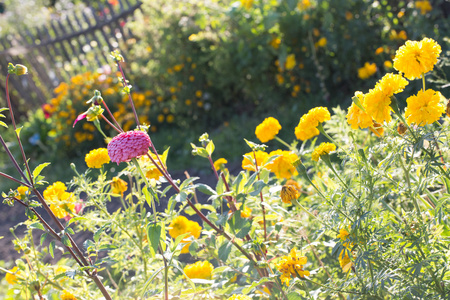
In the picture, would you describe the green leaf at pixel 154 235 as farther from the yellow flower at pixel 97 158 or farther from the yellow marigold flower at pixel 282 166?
the yellow marigold flower at pixel 282 166

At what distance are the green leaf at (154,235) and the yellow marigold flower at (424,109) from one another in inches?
26.0

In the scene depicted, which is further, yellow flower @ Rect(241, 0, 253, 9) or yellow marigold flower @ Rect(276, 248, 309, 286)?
yellow flower @ Rect(241, 0, 253, 9)

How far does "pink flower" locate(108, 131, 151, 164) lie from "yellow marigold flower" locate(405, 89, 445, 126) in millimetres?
616

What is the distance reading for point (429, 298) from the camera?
106 cm

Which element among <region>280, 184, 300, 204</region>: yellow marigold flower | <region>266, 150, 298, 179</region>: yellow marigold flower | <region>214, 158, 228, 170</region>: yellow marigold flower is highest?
<region>214, 158, 228, 170</region>: yellow marigold flower

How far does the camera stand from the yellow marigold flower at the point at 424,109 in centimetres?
102

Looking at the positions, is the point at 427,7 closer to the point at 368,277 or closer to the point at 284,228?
the point at 284,228

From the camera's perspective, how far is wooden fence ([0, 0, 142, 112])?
22.0 feet

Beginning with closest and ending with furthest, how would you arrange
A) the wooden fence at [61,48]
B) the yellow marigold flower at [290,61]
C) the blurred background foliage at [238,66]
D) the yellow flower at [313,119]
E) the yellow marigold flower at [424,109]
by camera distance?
the yellow marigold flower at [424,109] < the yellow flower at [313,119] < the blurred background foliage at [238,66] < the yellow marigold flower at [290,61] < the wooden fence at [61,48]

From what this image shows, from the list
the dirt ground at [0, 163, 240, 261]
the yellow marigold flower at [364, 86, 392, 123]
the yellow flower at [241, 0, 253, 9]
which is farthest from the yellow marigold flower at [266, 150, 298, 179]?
the yellow flower at [241, 0, 253, 9]

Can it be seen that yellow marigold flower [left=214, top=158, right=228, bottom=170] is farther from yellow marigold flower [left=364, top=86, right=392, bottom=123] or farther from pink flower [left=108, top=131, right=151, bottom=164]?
yellow marigold flower [left=364, top=86, right=392, bottom=123]

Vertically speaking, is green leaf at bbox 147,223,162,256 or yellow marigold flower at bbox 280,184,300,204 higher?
green leaf at bbox 147,223,162,256

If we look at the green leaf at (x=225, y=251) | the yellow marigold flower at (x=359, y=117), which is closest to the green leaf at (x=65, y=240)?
the green leaf at (x=225, y=251)

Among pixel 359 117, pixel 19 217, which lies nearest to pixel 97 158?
pixel 359 117
